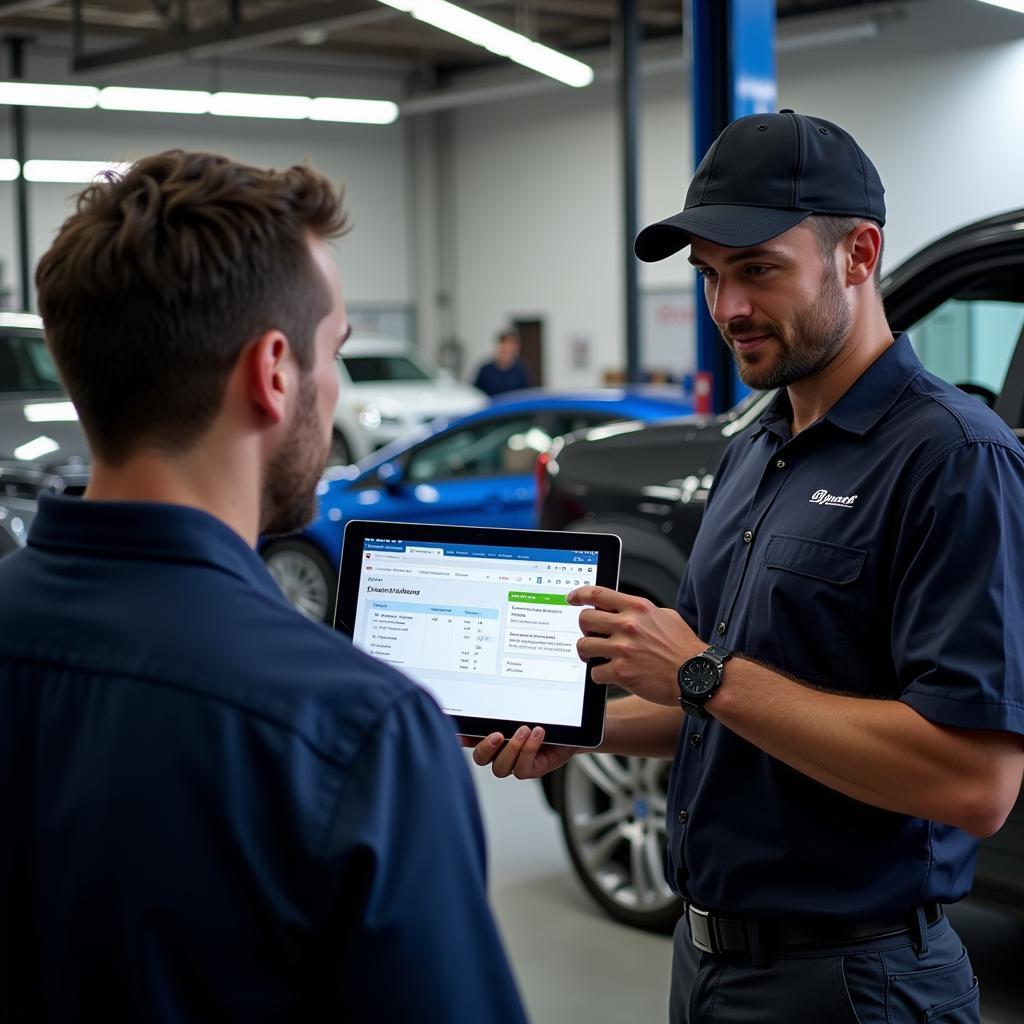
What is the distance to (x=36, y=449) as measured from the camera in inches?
278

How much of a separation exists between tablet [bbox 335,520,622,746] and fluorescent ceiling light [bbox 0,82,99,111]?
13.3m

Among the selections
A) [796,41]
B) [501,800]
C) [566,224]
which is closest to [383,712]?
[501,800]

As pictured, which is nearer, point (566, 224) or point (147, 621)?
point (147, 621)

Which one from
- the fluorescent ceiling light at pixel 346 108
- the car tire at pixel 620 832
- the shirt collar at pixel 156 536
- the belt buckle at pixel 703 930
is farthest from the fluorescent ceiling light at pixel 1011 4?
the fluorescent ceiling light at pixel 346 108

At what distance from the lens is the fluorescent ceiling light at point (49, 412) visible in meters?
7.36

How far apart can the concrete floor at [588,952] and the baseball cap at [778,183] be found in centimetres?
209

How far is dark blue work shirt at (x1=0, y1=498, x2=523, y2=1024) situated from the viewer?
39.6 inches

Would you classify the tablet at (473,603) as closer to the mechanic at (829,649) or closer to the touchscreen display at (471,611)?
the touchscreen display at (471,611)

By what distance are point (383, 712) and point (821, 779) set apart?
91 centimetres

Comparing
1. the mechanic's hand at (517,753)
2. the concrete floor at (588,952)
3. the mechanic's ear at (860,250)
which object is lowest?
the concrete floor at (588,952)

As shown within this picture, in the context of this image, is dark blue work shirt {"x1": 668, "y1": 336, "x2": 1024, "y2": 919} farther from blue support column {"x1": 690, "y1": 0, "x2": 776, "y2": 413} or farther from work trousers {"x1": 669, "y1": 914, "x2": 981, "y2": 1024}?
blue support column {"x1": 690, "y1": 0, "x2": 776, "y2": 413}

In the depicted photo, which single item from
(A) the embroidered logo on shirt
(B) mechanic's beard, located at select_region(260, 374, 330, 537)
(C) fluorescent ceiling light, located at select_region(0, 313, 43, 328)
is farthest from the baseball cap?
(C) fluorescent ceiling light, located at select_region(0, 313, 43, 328)

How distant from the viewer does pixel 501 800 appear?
5.86 meters

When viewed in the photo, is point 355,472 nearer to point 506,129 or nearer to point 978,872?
point 978,872
